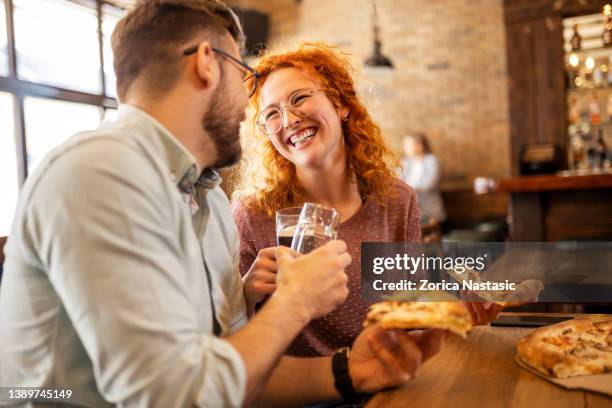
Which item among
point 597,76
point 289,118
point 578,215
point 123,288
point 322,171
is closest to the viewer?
point 123,288

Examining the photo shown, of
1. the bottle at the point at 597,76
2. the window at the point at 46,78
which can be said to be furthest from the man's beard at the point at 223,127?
the bottle at the point at 597,76

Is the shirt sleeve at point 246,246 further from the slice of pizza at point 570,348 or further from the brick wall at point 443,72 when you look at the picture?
the brick wall at point 443,72

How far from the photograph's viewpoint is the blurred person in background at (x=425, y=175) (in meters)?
6.96

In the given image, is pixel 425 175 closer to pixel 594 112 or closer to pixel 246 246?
pixel 594 112

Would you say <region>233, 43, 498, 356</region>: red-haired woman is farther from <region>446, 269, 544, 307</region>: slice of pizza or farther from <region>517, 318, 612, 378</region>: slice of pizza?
<region>517, 318, 612, 378</region>: slice of pizza

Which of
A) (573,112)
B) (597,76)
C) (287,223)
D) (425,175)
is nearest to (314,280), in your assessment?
(287,223)

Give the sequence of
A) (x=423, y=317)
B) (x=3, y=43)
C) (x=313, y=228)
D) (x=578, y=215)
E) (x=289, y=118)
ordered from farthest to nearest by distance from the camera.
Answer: (x=578, y=215) < (x=3, y=43) < (x=289, y=118) < (x=313, y=228) < (x=423, y=317)

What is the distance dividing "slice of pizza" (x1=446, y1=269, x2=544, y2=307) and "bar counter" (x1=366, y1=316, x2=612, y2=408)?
11cm

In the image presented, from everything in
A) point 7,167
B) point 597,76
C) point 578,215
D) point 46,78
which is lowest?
point 578,215

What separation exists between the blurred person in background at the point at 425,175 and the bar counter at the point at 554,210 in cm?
260

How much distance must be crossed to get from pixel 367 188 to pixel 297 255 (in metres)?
0.76

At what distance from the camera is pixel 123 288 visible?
81cm

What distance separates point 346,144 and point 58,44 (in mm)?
1566

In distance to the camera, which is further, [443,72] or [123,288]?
[443,72]
